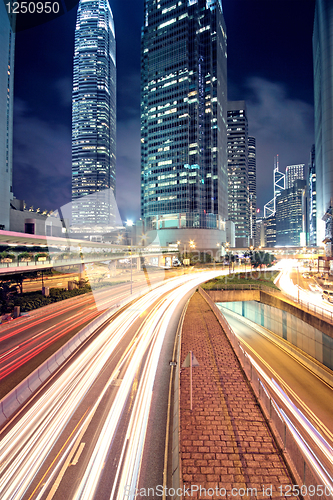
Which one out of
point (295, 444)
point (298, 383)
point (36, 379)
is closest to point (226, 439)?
point (295, 444)

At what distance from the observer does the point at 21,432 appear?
27.6 feet

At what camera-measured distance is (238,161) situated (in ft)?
621

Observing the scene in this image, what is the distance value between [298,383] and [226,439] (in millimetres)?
15588

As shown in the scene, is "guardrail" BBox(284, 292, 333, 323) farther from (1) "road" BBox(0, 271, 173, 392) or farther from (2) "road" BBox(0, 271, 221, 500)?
(1) "road" BBox(0, 271, 173, 392)

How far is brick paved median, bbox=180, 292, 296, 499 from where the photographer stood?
6.40 metres

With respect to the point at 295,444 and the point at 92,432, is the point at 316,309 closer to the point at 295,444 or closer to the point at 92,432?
the point at 295,444

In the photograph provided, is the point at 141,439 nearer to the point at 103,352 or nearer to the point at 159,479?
the point at 159,479

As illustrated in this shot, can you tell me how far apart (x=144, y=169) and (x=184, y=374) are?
11904cm

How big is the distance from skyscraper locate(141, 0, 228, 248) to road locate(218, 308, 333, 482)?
265 ft

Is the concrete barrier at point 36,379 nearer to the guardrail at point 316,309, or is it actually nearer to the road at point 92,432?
the road at point 92,432

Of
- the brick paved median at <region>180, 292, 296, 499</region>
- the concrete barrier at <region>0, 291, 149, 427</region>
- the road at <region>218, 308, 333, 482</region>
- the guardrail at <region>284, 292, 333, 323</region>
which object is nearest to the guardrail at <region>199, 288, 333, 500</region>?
the brick paved median at <region>180, 292, 296, 499</region>

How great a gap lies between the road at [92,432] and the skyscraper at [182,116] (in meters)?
94.3

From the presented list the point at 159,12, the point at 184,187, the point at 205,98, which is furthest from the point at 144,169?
the point at 159,12

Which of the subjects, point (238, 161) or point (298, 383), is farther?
point (238, 161)
